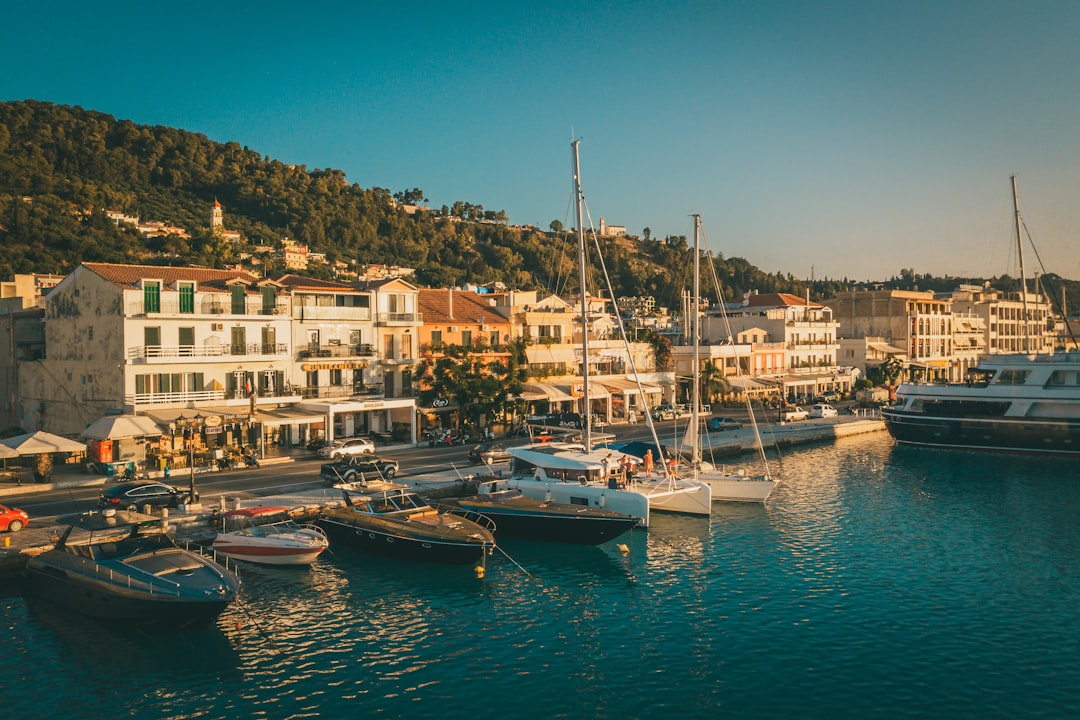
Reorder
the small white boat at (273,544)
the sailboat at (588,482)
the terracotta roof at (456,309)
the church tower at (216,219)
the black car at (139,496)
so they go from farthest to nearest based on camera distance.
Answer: the church tower at (216,219)
the terracotta roof at (456,309)
the sailboat at (588,482)
the black car at (139,496)
the small white boat at (273,544)

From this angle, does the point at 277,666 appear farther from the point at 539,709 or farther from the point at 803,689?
the point at 803,689

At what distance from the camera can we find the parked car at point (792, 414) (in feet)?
222

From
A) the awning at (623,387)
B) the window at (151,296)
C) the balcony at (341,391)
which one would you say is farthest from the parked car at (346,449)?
the awning at (623,387)

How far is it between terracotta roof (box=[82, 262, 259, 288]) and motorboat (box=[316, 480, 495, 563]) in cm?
1880

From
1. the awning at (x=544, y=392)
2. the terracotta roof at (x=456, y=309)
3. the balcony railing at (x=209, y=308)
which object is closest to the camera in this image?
the balcony railing at (x=209, y=308)

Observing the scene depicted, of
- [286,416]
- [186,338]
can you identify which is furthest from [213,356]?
[286,416]

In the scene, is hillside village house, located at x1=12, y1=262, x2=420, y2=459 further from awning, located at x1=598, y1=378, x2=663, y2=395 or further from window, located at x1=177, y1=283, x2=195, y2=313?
awning, located at x1=598, y1=378, x2=663, y2=395

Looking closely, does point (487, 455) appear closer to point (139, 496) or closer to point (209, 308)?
point (209, 308)

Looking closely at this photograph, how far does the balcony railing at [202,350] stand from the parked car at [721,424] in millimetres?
30869

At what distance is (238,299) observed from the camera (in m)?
45.8

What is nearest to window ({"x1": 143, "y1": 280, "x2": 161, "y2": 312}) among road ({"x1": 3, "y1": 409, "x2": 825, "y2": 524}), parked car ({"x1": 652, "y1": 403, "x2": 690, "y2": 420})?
road ({"x1": 3, "y1": 409, "x2": 825, "y2": 524})

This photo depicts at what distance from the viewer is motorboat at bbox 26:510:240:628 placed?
73.0 feet

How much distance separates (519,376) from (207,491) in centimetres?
2577

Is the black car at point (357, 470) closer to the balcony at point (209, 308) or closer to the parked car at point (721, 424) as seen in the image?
the balcony at point (209, 308)
